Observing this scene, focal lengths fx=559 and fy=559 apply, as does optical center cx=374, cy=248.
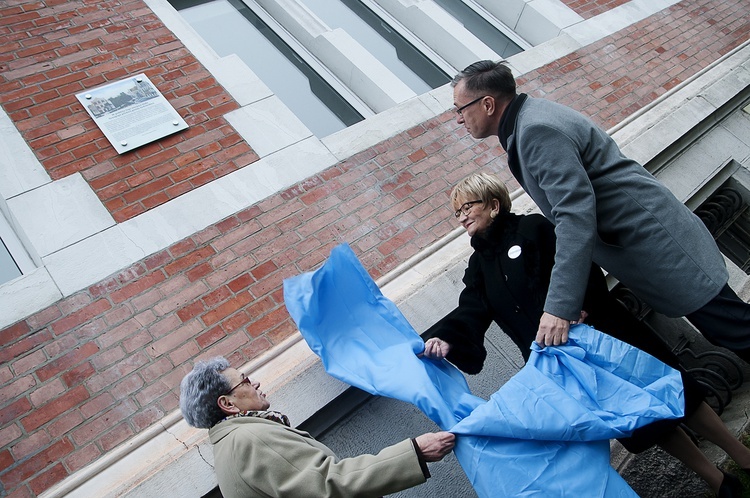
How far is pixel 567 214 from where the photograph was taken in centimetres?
214

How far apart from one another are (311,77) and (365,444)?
371 cm

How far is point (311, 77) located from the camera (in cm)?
545

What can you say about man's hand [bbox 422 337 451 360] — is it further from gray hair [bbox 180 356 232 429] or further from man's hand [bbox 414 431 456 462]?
gray hair [bbox 180 356 232 429]

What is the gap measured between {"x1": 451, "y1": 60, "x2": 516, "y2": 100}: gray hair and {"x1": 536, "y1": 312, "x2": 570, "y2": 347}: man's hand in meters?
0.95

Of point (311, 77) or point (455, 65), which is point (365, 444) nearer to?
point (311, 77)

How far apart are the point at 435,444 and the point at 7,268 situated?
3.14m

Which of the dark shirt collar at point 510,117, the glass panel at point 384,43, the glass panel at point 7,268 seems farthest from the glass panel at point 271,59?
the dark shirt collar at point 510,117

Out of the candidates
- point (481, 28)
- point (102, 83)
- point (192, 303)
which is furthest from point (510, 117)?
point (481, 28)

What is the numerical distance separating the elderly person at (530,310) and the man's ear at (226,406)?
36.0 inches

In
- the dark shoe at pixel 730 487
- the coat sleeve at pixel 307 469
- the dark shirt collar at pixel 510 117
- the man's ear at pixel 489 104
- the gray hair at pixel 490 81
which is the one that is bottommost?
the dark shoe at pixel 730 487

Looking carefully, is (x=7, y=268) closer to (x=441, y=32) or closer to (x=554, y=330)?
(x=554, y=330)

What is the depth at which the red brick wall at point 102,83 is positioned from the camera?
390 cm

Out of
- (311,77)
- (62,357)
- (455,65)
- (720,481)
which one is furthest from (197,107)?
(720,481)

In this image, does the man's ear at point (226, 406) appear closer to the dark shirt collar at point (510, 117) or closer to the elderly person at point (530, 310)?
the elderly person at point (530, 310)
